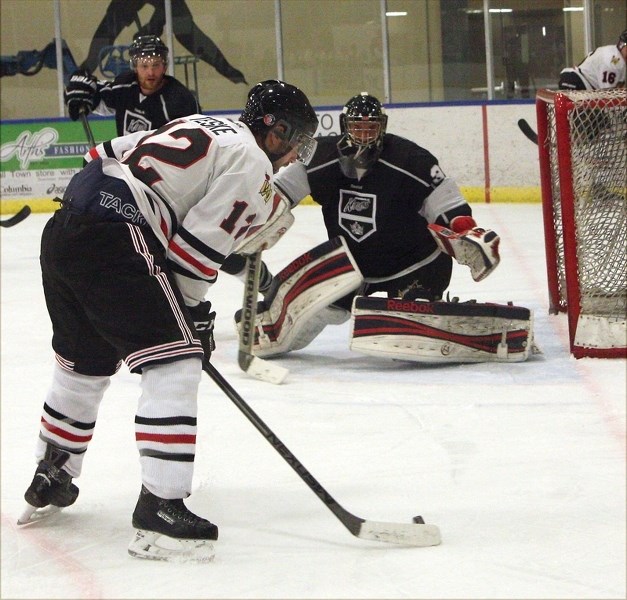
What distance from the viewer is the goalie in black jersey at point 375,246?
3473mm

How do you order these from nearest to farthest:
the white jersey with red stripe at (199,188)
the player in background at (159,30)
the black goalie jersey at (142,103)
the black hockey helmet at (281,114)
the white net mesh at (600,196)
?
the white jersey with red stripe at (199,188) → the black hockey helmet at (281,114) → the white net mesh at (600,196) → the black goalie jersey at (142,103) → the player in background at (159,30)

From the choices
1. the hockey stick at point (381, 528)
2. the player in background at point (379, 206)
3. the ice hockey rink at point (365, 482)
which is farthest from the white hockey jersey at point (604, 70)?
the hockey stick at point (381, 528)

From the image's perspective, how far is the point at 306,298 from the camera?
3.62 m

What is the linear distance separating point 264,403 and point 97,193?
4.05ft

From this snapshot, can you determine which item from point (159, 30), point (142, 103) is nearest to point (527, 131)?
point (142, 103)

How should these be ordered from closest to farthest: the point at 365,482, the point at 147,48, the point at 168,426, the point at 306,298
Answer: the point at 168,426
the point at 365,482
the point at 306,298
the point at 147,48

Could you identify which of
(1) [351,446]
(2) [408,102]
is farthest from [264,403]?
(2) [408,102]

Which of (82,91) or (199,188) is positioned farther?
(82,91)

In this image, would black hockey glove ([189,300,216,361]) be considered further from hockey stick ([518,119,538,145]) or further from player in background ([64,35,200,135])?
hockey stick ([518,119,538,145])

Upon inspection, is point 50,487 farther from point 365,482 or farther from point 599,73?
point 599,73

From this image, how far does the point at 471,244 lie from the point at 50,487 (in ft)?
5.25

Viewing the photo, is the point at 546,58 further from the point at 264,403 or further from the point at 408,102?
the point at 264,403

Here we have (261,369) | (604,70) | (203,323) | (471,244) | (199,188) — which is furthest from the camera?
(604,70)

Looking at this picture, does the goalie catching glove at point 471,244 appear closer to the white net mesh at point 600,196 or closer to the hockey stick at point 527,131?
the white net mesh at point 600,196
